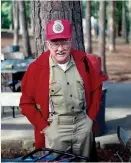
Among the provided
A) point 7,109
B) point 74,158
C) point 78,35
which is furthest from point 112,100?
point 74,158

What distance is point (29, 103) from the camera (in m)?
3.54

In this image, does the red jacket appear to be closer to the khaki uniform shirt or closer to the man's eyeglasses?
the khaki uniform shirt

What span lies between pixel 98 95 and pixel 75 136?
0.42 meters

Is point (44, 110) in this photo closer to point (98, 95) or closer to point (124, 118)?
point (98, 95)

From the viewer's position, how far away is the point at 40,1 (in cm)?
466

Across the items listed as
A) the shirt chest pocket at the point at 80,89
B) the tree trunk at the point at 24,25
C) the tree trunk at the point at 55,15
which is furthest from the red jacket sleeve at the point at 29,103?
the tree trunk at the point at 24,25

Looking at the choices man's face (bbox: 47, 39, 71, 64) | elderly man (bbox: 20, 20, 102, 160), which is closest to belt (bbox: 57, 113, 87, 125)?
elderly man (bbox: 20, 20, 102, 160)

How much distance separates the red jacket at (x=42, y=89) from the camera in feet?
11.5

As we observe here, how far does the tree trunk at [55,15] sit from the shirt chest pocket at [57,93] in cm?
134

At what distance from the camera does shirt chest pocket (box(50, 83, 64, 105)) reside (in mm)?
3461

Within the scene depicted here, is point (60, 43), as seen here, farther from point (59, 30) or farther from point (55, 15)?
point (55, 15)

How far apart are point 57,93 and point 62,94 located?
0.05m

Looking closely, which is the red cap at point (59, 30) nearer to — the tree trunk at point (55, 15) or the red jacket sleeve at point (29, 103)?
the red jacket sleeve at point (29, 103)

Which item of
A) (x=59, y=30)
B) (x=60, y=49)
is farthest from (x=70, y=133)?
(x=59, y=30)
